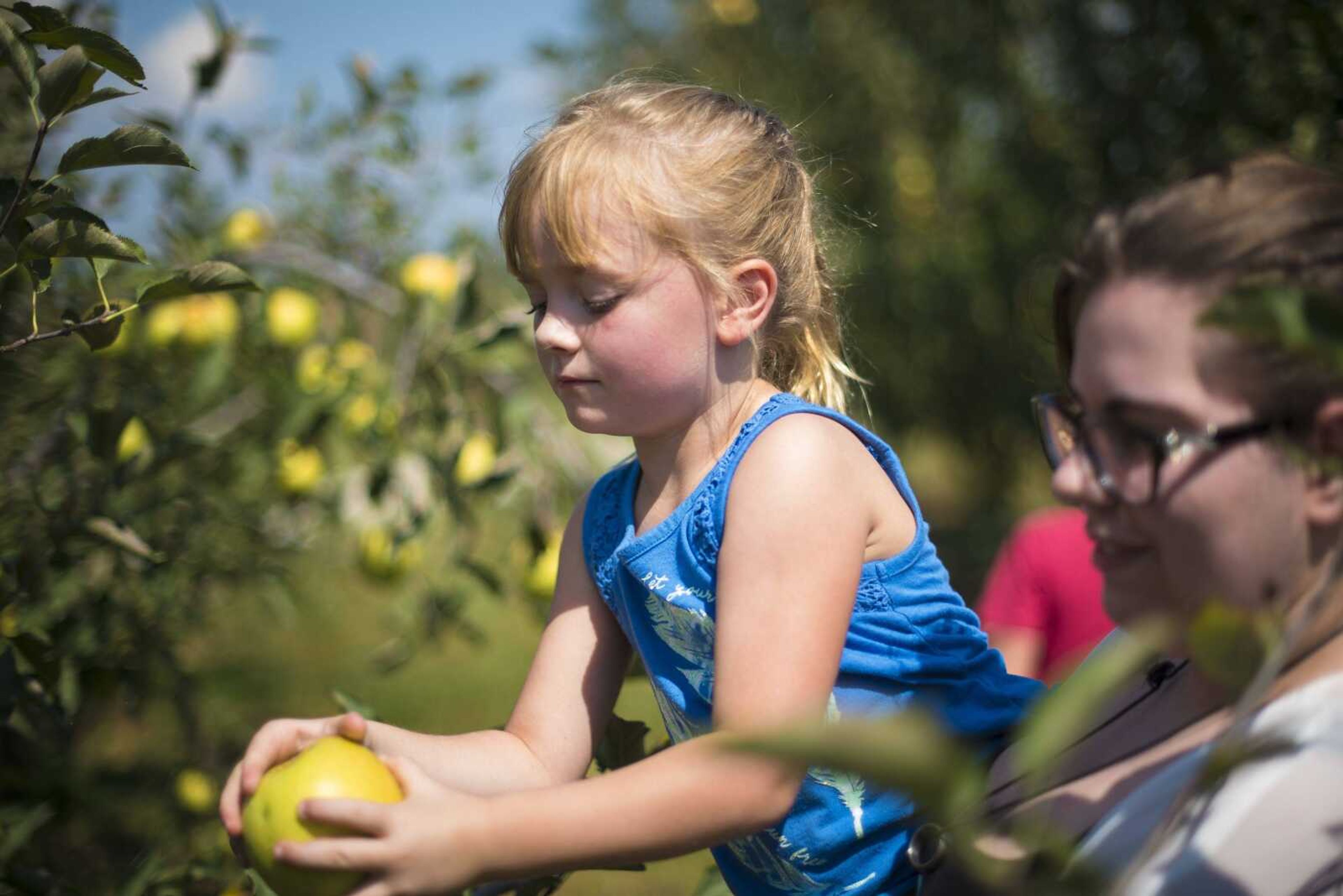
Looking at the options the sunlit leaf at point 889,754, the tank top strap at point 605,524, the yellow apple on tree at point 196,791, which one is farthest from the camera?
the yellow apple on tree at point 196,791

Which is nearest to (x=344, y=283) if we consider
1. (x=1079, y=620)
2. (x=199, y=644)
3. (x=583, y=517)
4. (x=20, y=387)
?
(x=20, y=387)

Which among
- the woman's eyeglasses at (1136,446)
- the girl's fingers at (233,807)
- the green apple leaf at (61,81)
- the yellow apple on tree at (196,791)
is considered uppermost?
the green apple leaf at (61,81)

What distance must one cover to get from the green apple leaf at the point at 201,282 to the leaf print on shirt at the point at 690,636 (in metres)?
0.48

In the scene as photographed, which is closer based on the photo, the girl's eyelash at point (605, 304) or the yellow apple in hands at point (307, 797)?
the yellow apple in hands at point (307, 797)

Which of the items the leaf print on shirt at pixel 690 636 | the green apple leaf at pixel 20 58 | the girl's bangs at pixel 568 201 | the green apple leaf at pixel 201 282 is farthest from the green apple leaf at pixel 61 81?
the leaf print on shirt at pixel 690 636

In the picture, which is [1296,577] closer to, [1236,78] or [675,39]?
[1236,78]

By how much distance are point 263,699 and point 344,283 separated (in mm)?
1848

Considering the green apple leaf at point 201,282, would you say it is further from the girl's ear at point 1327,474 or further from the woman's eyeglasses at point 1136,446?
the girl's ear at point 1327,474

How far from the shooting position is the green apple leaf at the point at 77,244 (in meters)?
1.03

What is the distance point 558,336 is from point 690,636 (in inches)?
12.2

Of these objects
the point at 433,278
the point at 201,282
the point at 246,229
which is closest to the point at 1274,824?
the point at 201,282

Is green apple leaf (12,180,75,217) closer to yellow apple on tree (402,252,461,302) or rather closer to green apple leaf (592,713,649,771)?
green apple leaf (592,713,649,771)

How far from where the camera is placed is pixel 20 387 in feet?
6.47

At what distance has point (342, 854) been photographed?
2.71 ft
